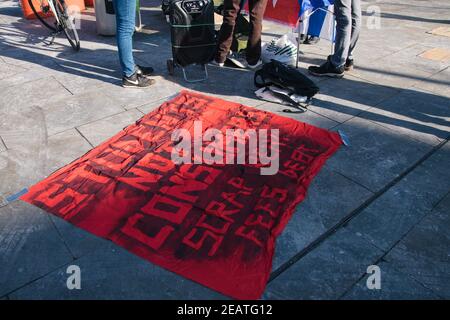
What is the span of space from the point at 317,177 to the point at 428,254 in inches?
37.9

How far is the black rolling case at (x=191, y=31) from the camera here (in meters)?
4.16

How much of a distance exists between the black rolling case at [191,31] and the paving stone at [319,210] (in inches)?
93.7

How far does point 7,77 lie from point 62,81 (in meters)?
0.79

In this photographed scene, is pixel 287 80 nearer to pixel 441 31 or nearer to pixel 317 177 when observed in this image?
pixel 317 177

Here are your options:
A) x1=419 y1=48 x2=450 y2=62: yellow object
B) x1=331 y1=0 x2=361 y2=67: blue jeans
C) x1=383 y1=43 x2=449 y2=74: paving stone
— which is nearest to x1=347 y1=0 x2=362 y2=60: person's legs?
x1=331 y1=0 x2=361 y2=67: blue jeans

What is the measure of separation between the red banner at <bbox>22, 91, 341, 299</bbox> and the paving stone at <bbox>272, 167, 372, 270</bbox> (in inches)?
2.5

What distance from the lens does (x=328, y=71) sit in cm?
475

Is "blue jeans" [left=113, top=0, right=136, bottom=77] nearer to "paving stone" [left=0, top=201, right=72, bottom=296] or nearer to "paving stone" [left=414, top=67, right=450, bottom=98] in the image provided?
"paving stone" [left=0, top=201, right=72, bottom=296]

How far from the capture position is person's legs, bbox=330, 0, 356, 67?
14.1ft

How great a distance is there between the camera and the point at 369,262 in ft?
7.18

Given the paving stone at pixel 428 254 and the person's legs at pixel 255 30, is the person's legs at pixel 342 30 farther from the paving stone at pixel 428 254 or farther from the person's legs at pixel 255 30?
the paving stone at pixel 428 254

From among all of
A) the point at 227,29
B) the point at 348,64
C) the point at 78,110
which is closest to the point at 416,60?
the point at 348,64

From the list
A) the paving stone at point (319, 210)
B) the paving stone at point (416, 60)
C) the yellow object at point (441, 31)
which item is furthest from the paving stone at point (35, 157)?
the yellow object at point (441, 31)
